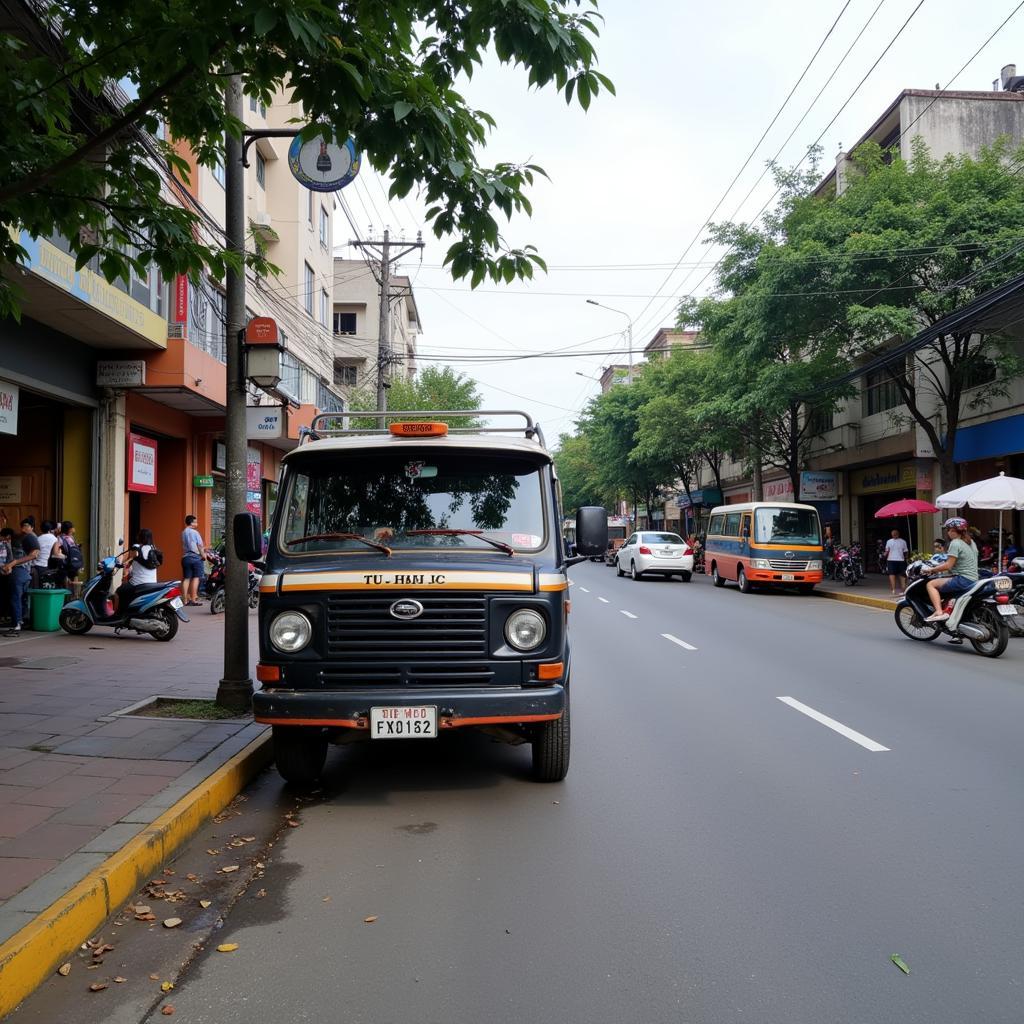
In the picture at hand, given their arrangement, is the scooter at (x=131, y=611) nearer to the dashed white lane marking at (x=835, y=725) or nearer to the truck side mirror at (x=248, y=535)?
the truck side mirror at (x=248, y=535)

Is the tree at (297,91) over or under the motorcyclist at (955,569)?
over

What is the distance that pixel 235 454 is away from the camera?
7.88 m

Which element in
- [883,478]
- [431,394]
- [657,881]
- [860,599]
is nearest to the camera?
[657,881]

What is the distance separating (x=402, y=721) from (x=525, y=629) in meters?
0.89

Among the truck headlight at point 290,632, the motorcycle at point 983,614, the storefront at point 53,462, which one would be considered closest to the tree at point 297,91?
the truck headlight at point 290,632

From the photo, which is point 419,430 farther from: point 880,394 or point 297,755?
point 880,394

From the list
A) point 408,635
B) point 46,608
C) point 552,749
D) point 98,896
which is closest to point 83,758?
point 98,896

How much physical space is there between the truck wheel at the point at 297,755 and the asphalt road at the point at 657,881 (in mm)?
206

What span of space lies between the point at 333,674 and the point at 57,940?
6.79ft

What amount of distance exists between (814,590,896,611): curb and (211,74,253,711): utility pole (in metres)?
15.6

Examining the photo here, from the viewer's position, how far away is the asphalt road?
10.5 feet

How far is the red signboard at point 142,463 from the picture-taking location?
663 inches

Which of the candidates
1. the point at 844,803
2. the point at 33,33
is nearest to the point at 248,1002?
the point at 844,803

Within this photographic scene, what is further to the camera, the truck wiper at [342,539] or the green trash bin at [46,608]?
the green trash bin at [46,608]
